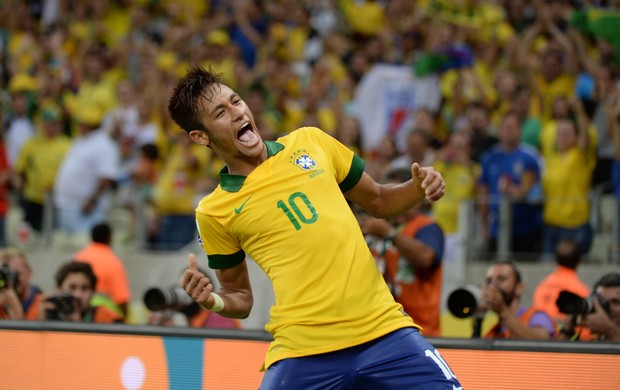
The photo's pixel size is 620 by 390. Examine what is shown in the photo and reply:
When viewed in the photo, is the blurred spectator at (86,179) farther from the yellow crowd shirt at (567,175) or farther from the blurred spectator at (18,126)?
the yellow crowd shirt at (567,175)

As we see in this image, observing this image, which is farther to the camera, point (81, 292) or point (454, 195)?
point (454, 195)

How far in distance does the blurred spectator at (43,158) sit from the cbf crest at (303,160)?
837 cm

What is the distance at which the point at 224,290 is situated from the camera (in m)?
5.01

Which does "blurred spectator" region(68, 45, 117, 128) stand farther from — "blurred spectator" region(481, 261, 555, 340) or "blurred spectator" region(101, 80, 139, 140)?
"blurred spectator" region(481, 261, 555, 340)

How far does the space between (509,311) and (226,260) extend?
2505mm

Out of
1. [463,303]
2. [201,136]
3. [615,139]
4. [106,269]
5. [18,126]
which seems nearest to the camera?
[201,136]

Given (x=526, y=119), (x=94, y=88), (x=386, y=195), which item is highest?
(x=94, y=88)

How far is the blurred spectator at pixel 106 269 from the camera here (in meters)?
9.66

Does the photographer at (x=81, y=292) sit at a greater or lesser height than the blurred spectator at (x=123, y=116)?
lesser

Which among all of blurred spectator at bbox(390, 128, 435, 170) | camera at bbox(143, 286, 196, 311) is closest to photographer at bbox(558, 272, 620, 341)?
camera at bbox(143, 286, 196, 311)

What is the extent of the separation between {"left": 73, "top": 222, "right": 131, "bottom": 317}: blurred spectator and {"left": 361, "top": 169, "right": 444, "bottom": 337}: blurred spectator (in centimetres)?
313

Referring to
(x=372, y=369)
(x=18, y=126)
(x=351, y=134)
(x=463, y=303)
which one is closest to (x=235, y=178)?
(x=372, y=369)

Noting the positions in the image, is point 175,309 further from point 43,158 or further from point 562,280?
point 43,158

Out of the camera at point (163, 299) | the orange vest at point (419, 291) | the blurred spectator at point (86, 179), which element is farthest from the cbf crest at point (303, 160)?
the blurred spectator at point (86, 179)
